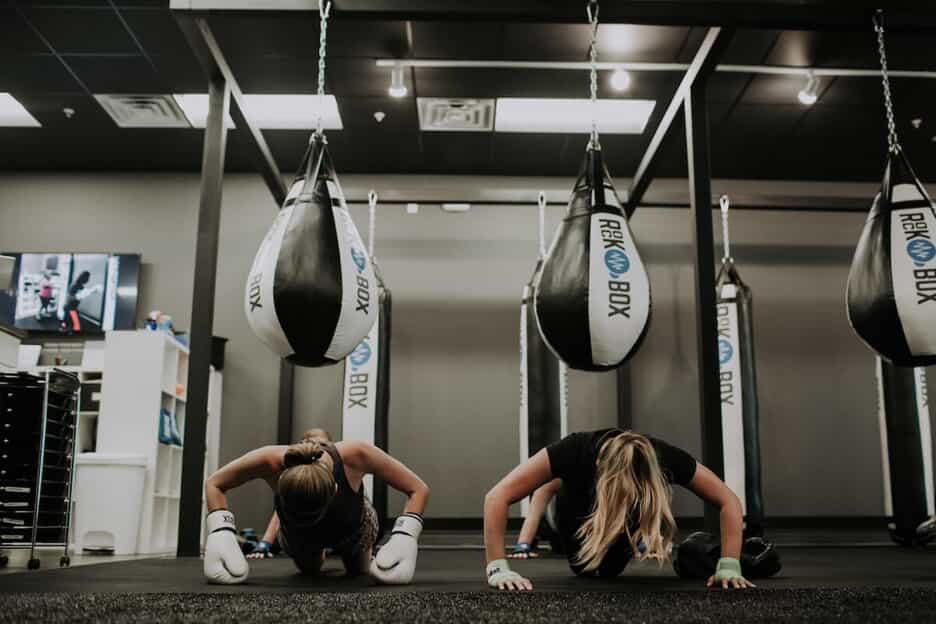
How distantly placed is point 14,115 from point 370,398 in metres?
3.92

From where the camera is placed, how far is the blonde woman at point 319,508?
266cm

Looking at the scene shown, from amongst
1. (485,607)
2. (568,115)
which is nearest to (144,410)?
(568,115)

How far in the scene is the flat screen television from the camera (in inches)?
288

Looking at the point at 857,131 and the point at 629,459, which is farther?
the point at 857,131

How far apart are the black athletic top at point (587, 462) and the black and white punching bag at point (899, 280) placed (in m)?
Result: 1.07

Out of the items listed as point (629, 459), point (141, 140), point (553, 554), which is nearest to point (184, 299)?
point (141, 140)

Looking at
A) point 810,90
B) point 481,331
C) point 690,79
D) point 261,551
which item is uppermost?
point 810,90

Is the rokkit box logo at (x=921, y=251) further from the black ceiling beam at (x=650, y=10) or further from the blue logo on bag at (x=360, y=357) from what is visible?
the blue logo on bag at (x=360, y=357)

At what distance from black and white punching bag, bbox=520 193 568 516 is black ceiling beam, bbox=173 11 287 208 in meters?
1.96

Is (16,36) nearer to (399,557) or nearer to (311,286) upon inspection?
(311,286)

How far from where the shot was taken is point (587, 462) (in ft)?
9.11

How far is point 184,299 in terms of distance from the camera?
7.59 meters

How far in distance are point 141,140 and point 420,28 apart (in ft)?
10.1

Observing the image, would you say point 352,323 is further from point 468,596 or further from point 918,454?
point 918,454
